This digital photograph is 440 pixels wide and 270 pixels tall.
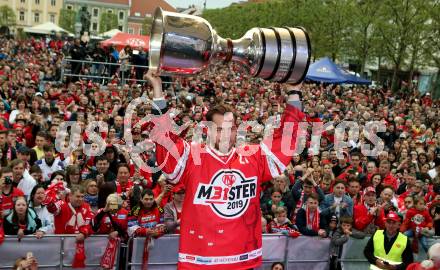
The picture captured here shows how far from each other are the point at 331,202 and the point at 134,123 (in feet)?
13.9

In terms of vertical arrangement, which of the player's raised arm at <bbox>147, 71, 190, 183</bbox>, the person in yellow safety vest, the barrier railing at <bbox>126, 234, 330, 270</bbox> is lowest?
the barrier railing at <bbox>126, 234, 330, 270</bbox>

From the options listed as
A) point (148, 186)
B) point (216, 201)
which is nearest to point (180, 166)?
point (216, 201)

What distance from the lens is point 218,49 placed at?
11.1ft

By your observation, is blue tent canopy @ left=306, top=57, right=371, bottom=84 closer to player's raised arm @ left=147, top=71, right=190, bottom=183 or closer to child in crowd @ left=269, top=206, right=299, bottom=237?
child in crowd @ left=269, top=206, right=299, bottom=237

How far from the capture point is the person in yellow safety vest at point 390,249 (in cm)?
704

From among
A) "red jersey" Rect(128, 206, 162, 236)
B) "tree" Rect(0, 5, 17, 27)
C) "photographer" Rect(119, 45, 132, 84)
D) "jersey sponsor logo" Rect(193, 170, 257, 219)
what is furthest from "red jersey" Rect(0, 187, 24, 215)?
"tree" Rect(0, 5, 17, 27)

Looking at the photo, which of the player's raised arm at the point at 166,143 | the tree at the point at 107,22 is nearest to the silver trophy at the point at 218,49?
the player's raised arm at the point at 166,143

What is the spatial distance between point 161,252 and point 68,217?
3.63 ft

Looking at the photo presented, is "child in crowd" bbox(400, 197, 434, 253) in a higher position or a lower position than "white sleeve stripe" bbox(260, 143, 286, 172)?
lower

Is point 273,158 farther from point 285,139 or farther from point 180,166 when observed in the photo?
point 180,166

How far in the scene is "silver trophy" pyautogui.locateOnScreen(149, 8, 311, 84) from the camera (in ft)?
10.8

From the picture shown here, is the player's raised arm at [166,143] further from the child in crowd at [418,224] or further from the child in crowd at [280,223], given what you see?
the child in crowd at [418,224]

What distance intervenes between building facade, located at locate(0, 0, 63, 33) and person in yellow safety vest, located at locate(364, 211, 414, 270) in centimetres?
11403

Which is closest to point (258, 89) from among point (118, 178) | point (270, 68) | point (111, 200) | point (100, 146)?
point (100, 146)
